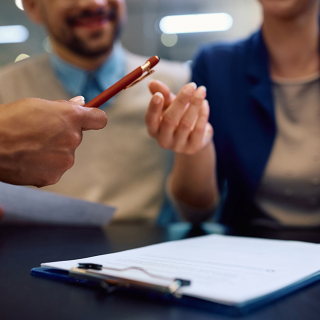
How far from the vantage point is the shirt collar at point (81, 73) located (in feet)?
2.62

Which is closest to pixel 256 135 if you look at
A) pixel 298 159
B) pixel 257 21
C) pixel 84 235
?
pixel 298 159

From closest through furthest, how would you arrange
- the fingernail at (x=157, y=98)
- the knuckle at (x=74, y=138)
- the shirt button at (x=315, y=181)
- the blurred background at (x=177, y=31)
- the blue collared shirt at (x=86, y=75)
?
1. the knuckle at (x=74, y=138)
2. the fingernail at (x=157, y=98)
3. the shirt button at (x=315, y=181)
4. the blue collared shirt at (x=86, y=75)
5. the blurred background at (x=177, y=31)

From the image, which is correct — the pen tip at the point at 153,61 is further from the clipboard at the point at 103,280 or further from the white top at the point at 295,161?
the white top at the point at 295,161

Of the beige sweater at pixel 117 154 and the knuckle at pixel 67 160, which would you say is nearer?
the knuckle at pixel 67 160

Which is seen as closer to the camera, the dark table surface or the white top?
the dark table surface

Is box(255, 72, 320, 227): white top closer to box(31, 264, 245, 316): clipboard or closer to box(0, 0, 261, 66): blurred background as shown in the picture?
box(31, 264, 245, 316): clipboard

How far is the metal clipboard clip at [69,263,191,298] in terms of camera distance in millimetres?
224

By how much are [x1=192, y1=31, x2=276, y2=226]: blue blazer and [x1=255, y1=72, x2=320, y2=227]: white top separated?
24 millimetres

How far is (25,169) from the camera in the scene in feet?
1.05

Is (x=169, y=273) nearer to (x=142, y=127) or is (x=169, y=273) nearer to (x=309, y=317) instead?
(x=309, y=317)

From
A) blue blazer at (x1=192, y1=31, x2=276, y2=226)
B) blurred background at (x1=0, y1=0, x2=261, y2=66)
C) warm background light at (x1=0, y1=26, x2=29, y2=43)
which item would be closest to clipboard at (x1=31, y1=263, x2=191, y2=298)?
blue blazer at (x1=192, y1=31, x2=276, y2=226)

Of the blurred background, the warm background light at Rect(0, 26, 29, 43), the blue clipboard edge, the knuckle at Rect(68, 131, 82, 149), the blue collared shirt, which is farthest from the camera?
the blurred background

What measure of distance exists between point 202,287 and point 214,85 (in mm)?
599

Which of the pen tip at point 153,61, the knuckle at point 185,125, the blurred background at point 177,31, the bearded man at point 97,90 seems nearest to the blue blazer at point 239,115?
the bearded man at point 97,90
